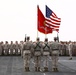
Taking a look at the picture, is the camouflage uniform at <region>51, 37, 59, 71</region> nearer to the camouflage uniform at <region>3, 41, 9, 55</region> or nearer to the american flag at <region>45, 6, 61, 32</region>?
the american flag at <region>45, 6, 61, 32</region>

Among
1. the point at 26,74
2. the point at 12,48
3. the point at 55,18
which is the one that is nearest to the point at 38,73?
the point at 26,74

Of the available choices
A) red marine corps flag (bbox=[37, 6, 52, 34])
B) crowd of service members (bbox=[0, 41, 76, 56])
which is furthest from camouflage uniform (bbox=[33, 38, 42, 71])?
crowd of service members (bbox=[0, 41, 76, 56])

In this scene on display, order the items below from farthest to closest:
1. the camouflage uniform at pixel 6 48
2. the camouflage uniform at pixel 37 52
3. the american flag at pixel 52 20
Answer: the camouflage uniform at pixel 6 48
the american flag at pixel 52 20
the camouflage uniform at pixel 37 52

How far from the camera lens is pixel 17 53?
146 ft

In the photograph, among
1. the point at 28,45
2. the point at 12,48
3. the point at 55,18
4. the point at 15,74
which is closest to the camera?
the point at 15,74

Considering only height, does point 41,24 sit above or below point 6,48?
above

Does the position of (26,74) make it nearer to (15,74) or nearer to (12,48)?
(15,74)

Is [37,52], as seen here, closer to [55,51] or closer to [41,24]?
[55,51]

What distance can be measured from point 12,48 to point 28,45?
20.8 metres

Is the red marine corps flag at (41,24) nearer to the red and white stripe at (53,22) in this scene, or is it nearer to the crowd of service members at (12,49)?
the red and white stripe at (53,22)

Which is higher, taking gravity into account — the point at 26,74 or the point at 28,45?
the point at 28,45

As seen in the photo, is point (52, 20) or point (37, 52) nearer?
point (37, 52)

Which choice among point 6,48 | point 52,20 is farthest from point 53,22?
point 6,48

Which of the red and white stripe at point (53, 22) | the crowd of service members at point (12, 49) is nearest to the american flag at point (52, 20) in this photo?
the red and white stripe at point (53, 22)
